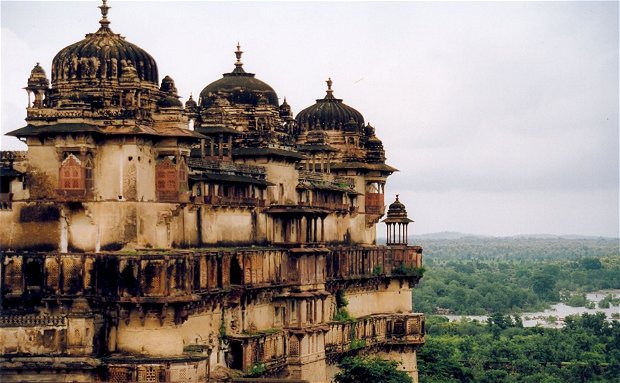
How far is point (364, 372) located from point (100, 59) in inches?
892

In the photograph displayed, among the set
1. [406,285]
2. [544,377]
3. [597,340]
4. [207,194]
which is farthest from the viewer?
[597,340]

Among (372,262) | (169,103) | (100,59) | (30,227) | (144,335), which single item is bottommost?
(144,335)

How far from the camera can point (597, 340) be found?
120 meters

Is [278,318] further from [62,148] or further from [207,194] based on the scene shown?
[62,148]

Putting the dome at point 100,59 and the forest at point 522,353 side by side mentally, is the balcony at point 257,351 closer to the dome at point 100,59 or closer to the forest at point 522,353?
the dome at point 100,59

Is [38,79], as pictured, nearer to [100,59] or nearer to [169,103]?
[100,59]

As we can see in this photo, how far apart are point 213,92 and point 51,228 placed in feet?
53.4

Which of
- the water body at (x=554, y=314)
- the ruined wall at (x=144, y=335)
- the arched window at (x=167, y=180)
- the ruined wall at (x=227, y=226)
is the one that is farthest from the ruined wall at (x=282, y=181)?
the water body at (x=554, y=314)

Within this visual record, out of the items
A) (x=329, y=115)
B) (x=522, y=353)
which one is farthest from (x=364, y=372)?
(x=522, y=353)

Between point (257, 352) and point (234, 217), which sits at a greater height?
point (234, 217)

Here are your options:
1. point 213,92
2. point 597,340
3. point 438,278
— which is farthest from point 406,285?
point 438,278

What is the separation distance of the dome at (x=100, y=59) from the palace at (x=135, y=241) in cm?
5

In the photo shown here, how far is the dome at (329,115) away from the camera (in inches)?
2948

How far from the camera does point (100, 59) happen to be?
51.1 metres
